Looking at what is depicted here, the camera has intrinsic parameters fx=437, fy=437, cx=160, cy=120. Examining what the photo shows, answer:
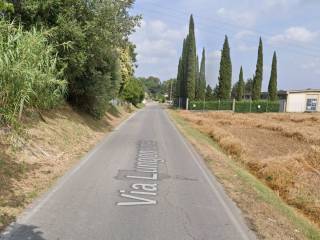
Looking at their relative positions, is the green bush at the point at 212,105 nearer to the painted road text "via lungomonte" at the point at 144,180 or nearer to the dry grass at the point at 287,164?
the dry grass at the point at 287,164

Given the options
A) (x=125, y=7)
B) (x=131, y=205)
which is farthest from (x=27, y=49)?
(x=125, y=7)

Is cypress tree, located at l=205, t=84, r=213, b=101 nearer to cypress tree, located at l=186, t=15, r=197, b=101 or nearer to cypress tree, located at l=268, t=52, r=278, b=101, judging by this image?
cypress tree, located at l=186, t=15, r=197, b=101

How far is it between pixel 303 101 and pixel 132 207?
224 feet

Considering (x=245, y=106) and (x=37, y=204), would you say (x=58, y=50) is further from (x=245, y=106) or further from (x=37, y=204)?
(x=245, y=106)

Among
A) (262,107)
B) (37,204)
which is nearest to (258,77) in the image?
(262,107)

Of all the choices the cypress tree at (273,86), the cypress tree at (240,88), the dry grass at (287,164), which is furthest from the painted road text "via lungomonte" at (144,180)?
the cypress tree at (240,88)

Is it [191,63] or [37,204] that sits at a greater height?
[191,63]

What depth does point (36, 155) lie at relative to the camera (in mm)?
12875

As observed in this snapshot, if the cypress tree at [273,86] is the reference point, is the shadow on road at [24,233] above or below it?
below

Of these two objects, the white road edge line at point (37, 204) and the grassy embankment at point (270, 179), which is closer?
the white road edge line at point (37, 204)

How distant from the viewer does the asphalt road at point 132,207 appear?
22.2 feet

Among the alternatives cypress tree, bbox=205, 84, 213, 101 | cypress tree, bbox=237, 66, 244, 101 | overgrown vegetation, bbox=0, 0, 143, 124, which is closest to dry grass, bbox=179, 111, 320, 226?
overgrown vegetation, bbox=0, 0, 143, 124

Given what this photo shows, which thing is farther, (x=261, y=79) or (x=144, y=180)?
(x=261, y=79)

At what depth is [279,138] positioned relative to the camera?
28812 mm
